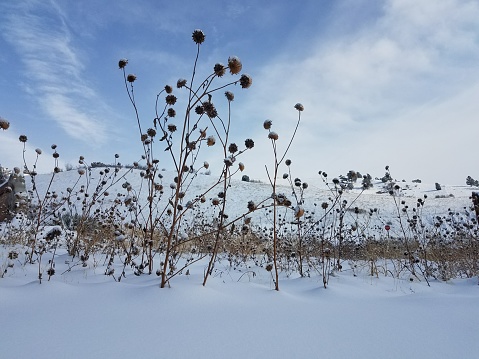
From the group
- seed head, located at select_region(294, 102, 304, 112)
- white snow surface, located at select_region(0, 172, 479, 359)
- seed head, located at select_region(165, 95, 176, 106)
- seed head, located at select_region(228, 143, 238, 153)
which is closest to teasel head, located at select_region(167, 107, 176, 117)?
seed head, located at select_region(165, 95, 176, 106)

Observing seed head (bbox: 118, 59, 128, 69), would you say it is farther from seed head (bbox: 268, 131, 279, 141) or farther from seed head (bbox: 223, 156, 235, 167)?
seed head (bbox: 268, 131, 279, 141)

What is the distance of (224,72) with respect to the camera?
7.20 ft

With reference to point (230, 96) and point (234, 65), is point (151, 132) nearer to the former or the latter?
point (230, 96)

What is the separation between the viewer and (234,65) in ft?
6.75

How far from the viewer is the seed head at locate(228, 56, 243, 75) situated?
6.75 feet

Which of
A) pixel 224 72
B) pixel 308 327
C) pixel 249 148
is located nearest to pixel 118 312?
pixel 308 327

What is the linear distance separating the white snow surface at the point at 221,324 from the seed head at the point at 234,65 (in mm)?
1494

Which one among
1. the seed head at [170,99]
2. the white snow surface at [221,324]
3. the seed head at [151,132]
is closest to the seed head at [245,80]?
the seed head at [170,99]

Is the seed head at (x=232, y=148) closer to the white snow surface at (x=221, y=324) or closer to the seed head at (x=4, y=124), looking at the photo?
the white snow surface at (x=221, y=324)

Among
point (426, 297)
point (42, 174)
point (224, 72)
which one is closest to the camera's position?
point (426, 297)

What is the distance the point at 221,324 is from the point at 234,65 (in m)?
1.60

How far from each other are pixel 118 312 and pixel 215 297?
597mm

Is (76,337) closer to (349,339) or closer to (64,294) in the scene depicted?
(64,294)

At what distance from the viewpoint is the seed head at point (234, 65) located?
2.06m
